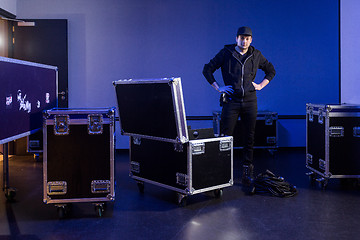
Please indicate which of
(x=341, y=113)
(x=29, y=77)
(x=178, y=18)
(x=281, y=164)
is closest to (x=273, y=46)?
(x=178, y=18)

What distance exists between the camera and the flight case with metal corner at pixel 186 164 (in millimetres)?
3229

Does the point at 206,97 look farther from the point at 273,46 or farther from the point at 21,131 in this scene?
the point at 21,131

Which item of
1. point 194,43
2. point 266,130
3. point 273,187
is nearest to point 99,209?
point 273,187

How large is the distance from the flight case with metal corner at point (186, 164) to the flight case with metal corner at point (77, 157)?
591 mm

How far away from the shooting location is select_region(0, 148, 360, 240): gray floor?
103 inches

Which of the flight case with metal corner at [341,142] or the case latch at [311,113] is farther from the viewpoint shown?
the case latch at [311,113]

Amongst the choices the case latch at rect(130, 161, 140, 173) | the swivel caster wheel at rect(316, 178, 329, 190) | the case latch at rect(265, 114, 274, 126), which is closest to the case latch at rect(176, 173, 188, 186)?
the case latch at rect(130, 161, 140, 173)

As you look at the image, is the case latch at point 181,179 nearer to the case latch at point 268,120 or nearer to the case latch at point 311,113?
the case latch at point 311,113

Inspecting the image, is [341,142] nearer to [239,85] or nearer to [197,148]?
[239,85]

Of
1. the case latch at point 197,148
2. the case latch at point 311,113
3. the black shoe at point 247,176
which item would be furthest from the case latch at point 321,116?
the case latch at point 197,148

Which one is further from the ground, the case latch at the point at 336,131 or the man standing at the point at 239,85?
the man standing at the point at 239,85

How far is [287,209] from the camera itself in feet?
10.4

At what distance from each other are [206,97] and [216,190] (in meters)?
2.91

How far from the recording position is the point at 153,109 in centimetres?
328
